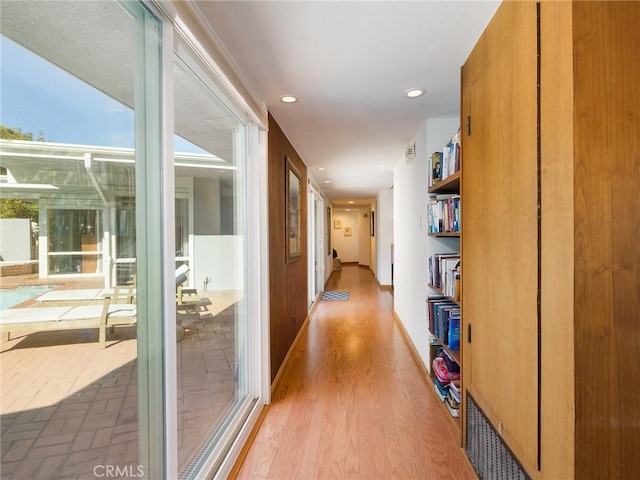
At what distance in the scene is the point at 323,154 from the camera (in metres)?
3.72

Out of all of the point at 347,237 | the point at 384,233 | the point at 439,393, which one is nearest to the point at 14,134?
the point at 439,393

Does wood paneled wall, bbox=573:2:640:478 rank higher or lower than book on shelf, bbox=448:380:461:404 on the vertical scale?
higher

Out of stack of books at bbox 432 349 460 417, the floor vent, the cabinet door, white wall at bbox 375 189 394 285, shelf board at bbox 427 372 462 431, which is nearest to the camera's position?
the cabinet door

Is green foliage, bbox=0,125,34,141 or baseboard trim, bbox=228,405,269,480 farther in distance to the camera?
baseboard trim, bbox=228,405,269,480

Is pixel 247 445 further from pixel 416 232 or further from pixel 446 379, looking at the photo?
pixel 416 232

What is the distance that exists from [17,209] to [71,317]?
12.5 inches

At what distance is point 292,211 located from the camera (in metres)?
3.34

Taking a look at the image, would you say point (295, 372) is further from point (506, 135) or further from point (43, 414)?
point (506, 135)

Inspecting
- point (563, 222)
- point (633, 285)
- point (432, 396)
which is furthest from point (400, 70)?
point (432, 396)

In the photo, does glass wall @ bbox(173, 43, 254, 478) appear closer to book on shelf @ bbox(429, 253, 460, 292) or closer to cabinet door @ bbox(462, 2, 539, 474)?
cabinet door @ bbox(462, 2, 539, 474)

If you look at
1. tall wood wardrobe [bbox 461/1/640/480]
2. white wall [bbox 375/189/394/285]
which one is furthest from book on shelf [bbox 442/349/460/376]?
white wall [bbox 375/189/394/285]

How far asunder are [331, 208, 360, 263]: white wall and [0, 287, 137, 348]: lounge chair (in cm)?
1158

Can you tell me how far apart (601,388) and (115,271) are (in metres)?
1.48

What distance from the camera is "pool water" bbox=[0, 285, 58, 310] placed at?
659 mm
